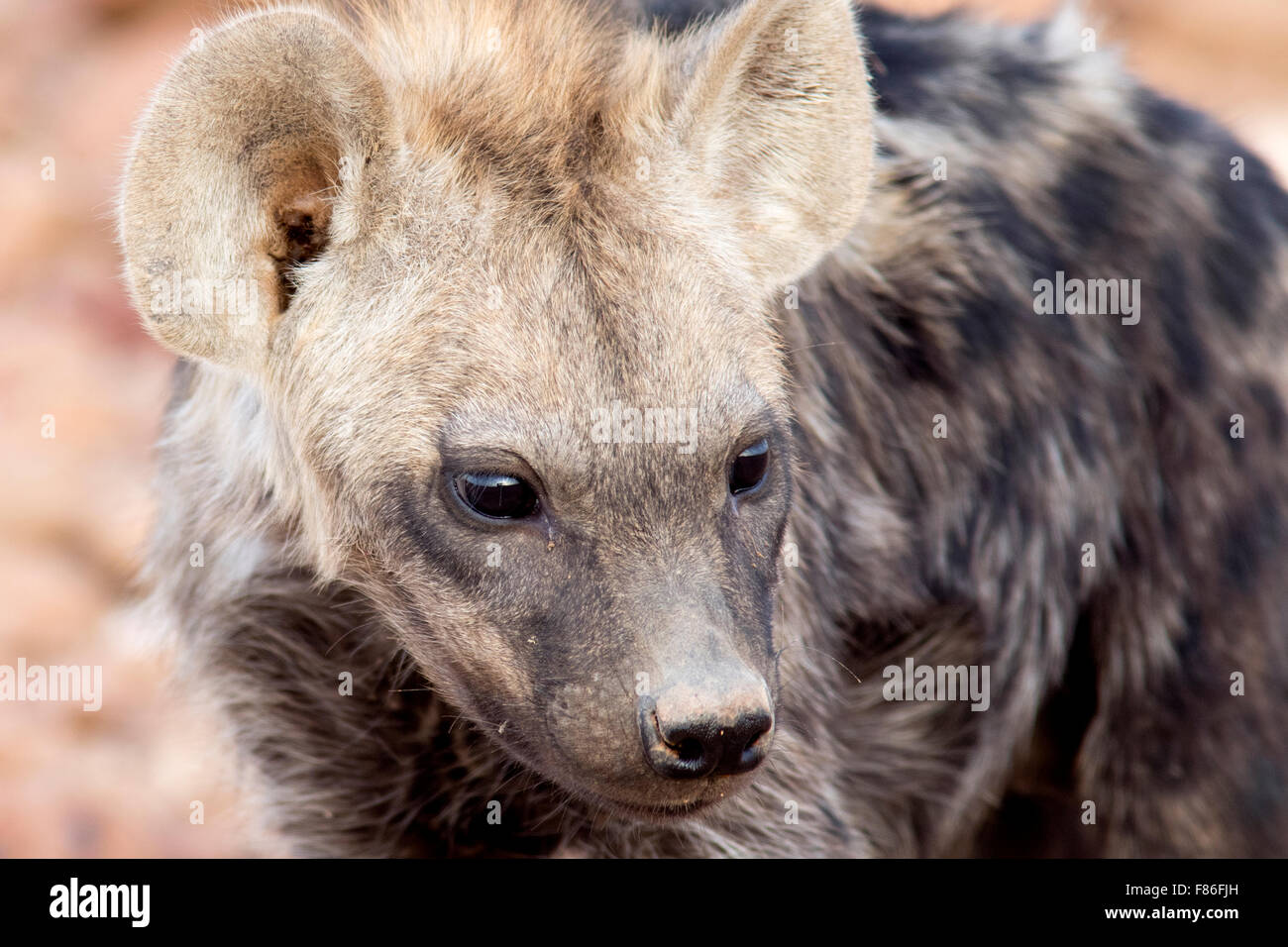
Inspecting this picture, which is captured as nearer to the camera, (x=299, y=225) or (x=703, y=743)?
(x=703, y=743)

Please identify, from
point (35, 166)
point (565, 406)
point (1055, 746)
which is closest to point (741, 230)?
point (565, 406)

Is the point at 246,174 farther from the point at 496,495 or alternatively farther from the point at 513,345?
the point at 496,495

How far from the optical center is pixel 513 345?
210 centimetres

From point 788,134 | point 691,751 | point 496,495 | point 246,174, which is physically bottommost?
point 691,751

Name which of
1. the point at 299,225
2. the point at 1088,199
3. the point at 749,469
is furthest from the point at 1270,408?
the point at 299,225

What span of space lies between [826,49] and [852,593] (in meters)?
1.06

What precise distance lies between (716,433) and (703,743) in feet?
1.42

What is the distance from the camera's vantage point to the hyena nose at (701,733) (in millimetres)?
1939

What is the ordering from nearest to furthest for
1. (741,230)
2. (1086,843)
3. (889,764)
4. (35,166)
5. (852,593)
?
(741,230)
(852,593)
(889,764)
(1086,843)
(35,166)

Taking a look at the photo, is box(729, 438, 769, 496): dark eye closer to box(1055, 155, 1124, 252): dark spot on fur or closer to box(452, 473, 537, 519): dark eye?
box(452, 473, 537, 519): dark eye

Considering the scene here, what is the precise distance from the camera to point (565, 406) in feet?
6.71

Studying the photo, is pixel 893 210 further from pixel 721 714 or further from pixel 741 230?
pixel 721 714

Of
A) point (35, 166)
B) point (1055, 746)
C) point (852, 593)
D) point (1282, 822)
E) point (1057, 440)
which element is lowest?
point (1282, 822)

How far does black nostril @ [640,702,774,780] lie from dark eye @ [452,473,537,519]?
0.33m
